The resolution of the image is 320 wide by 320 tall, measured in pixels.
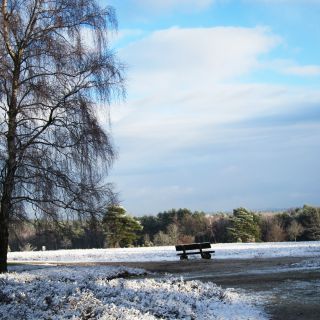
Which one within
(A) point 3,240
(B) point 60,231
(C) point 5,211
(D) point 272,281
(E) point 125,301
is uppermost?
(C) point 5,211

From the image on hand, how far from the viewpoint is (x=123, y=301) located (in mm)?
9508

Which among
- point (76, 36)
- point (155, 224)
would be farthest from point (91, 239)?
point (155, 224)

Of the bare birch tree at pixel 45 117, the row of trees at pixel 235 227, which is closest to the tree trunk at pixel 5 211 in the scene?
the bare birch tree at pixel 45 117

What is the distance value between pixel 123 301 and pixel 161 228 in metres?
85.3

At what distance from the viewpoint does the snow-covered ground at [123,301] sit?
826 cm

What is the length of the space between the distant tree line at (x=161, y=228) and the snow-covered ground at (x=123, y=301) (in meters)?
5.14

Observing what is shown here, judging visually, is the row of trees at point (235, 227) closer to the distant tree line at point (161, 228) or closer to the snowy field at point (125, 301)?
the distant tree line at point (161, 228)

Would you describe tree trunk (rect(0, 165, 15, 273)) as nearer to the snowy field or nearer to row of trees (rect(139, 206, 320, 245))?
the snowy field

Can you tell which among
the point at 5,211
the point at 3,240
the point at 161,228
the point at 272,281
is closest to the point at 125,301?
the point at 272,281

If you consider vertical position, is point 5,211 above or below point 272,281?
above

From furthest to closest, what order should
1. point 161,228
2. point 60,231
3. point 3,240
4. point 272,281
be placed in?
point 161,228 < point 60,231 < point 3,240 < point 272,281

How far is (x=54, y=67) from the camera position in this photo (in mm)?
16656

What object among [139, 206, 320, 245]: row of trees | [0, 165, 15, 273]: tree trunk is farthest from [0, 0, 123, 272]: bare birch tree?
[139, 206, 320, 245]: row of trees

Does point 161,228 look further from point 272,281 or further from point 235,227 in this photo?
point 272,281
